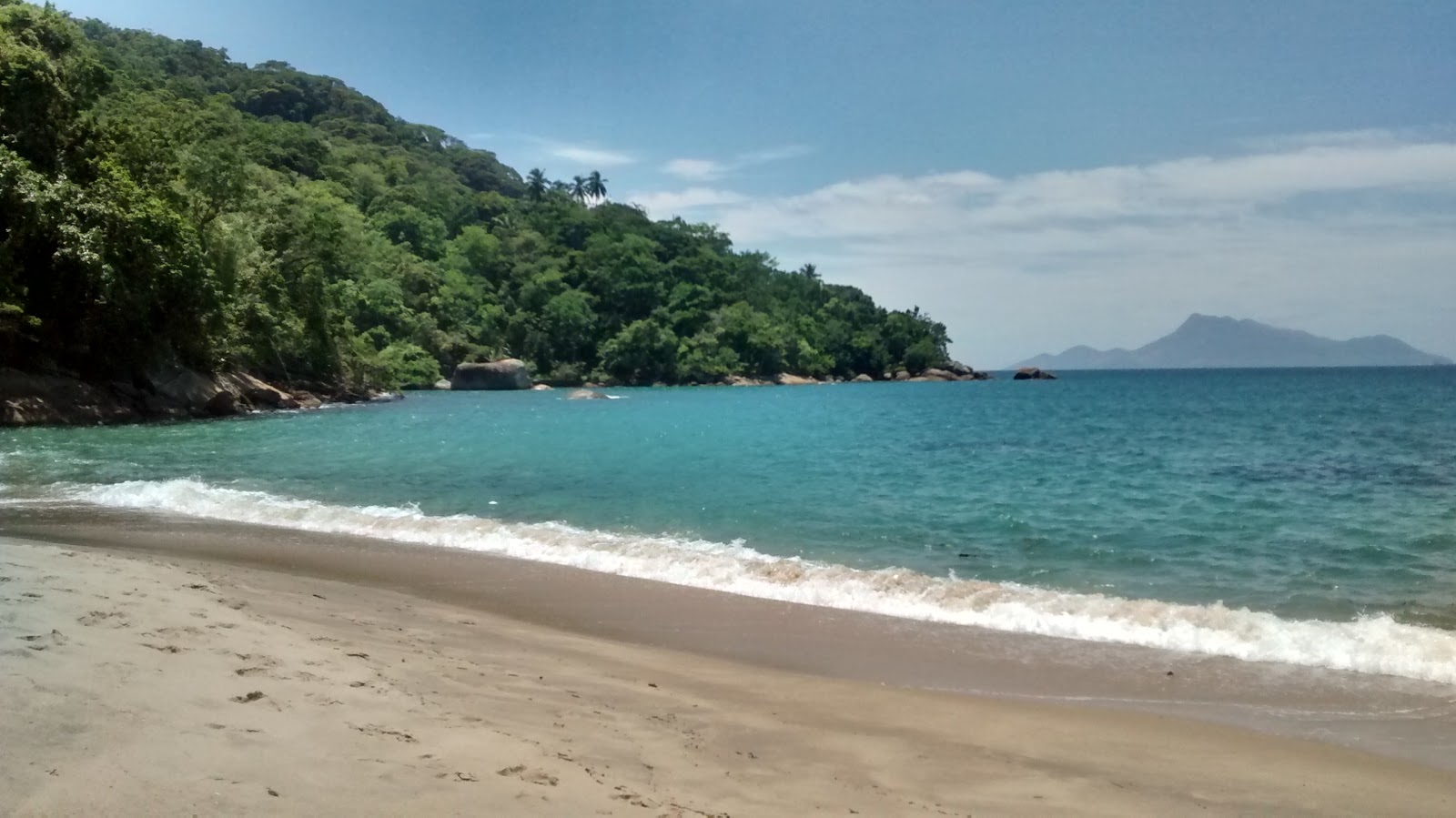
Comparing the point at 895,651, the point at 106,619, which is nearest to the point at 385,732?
the point at 106,619

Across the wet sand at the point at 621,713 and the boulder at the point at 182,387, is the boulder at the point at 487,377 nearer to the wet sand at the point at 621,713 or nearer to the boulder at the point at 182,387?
the boulder at the point at 182,387

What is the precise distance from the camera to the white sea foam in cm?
822

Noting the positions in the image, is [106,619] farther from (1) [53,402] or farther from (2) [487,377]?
(2) [487,377]

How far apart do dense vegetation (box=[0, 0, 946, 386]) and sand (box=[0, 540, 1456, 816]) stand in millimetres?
29251

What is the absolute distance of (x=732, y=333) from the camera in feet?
366

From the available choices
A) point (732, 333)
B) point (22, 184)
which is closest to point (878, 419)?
point (22, 184)

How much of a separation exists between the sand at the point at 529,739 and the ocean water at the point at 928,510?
10.2 ft

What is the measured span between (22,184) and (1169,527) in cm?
3416

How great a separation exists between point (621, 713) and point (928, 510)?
11375mm

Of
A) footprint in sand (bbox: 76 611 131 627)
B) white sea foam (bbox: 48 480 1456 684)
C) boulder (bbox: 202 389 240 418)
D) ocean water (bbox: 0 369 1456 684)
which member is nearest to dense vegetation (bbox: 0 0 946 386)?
boulder (bbox: 202 389 240 418)

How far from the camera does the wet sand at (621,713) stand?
14.5ft

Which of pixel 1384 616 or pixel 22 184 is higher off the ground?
pixel 22 184

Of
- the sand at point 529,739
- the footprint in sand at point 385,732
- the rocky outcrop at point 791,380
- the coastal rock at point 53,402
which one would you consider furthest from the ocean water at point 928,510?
the rocky outcrop at point 791,380

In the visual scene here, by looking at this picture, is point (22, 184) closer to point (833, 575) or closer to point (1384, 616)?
point (833, 575)
